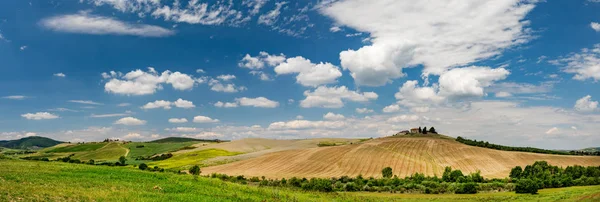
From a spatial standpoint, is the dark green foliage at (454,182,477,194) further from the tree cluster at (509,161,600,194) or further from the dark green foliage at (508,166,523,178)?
the dark green foliage at (508,166,523,178)

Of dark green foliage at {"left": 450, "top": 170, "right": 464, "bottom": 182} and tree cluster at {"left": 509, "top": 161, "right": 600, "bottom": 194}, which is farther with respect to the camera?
dark green foliage at {"left": 450, "top": 170, "right": 464, "bottom": 182}

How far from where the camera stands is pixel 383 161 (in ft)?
445

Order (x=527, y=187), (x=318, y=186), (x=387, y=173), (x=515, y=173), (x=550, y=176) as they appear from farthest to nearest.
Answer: (x=515, y=173), (x=387, y=173), (x=550, y=176), (x=318, y=186), (x=527, y=187)

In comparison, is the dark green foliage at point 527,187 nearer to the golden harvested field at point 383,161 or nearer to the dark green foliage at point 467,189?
the dark green foliage at point 467,189

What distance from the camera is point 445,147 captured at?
535ft

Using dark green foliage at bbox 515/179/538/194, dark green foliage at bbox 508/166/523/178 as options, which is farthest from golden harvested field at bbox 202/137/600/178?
dark green foliage at bbox 515/179/538/194

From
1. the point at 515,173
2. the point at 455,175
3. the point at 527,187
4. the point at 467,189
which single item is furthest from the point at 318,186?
the point at 515,173

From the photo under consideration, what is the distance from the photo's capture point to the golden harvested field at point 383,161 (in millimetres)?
122812

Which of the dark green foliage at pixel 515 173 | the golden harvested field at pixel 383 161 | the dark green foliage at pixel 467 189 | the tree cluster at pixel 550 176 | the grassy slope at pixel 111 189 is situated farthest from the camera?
the golden harvested field at pixel 383 161

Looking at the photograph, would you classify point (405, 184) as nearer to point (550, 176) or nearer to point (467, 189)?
point (467, 189)

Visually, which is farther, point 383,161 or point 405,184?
point 383,161

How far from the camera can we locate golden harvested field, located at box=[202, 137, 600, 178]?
12281cm

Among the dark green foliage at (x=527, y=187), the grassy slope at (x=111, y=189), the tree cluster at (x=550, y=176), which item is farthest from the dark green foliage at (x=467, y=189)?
Answer: the grassy slope at (x=111, y=189)

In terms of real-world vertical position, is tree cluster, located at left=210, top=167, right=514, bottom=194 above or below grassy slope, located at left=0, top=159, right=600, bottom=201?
below
